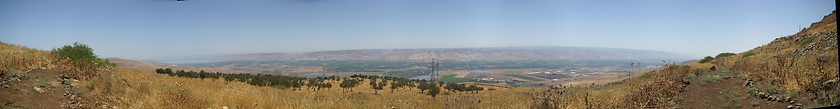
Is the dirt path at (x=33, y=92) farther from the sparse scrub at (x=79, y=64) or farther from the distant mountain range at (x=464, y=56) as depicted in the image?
the distant mountain range at (x=464, y=56)

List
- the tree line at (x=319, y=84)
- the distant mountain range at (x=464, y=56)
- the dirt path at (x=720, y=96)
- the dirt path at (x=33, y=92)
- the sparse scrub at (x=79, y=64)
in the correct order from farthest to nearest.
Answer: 1. the distant mountain range at (x=464, y=56)
2. the tree line at (x=319, y=84)
3. the sparse scrub at (x=79, y=64)
4. the dirt path at (x=33, y=92)
5. the dirt path at (x=720, y=96)

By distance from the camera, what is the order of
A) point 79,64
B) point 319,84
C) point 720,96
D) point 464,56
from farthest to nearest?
1. point 464,56
2. point 319,84
3. point 79,64
4. point 720,96

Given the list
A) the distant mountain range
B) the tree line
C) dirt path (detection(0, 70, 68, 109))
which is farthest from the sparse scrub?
the distant mountain range

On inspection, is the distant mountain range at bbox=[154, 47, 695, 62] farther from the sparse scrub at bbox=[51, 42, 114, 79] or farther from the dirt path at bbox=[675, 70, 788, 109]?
the dirt path at bbox=[675, 70, 788, 109]

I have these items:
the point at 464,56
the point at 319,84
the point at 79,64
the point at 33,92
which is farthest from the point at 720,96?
the point at 464,56

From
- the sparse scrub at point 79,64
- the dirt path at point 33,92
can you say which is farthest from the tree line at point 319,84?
the dirt path at point 33,92

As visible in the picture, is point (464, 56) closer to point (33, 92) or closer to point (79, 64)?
point (79, 64)

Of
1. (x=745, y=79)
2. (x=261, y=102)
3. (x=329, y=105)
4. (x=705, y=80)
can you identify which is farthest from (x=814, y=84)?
(x=261, y=102)

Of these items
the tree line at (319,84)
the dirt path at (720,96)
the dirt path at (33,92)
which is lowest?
the tree line at (319,84)

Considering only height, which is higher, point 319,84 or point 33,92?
point 33,92

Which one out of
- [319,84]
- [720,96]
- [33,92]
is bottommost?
[319,84]

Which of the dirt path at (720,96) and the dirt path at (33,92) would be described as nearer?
the dirt path at (720,96)

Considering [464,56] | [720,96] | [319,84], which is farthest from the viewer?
[464,56]
